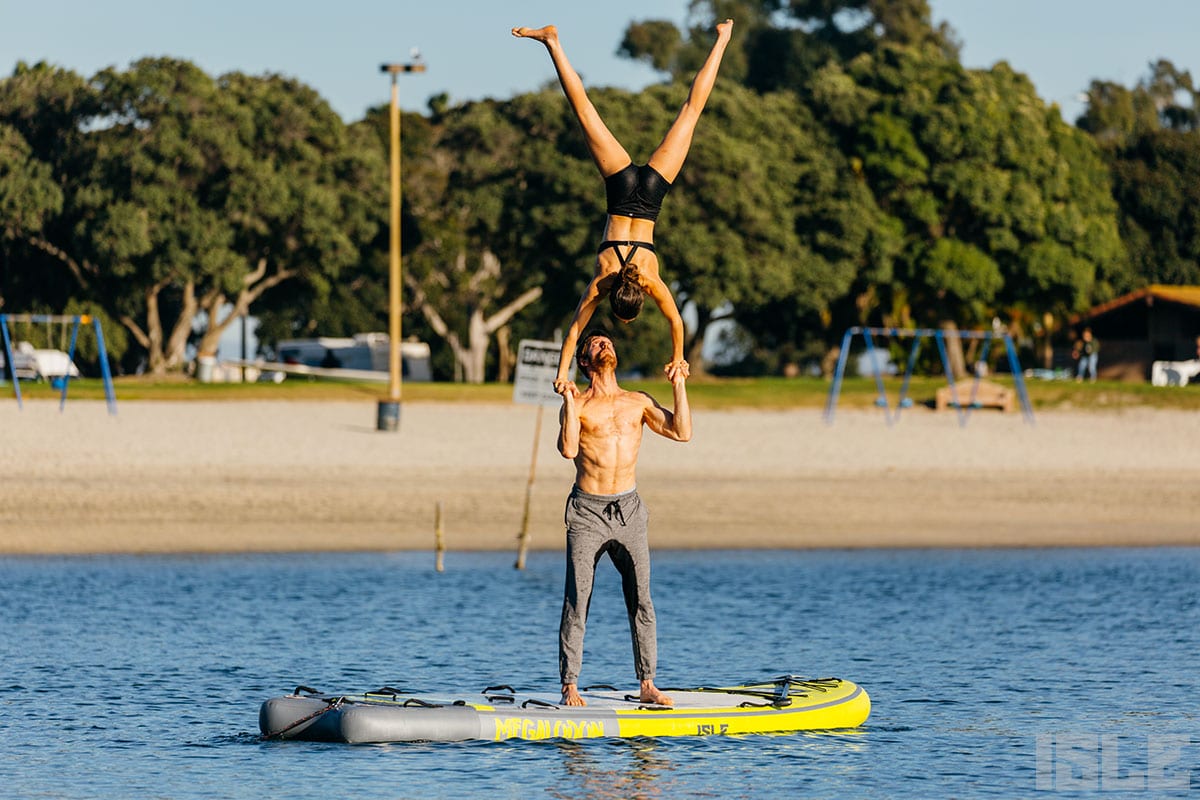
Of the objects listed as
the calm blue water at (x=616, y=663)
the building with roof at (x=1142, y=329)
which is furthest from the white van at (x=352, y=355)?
the calm blue water at (x=616, y=663)

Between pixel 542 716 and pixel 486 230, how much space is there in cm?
4963

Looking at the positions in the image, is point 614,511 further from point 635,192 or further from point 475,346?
point 475,346

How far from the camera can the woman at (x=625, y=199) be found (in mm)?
11484

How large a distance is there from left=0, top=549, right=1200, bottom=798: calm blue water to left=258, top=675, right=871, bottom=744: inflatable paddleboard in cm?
16

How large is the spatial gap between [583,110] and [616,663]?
7.61 meters

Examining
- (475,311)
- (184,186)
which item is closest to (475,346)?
(475,311)

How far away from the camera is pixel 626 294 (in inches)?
440

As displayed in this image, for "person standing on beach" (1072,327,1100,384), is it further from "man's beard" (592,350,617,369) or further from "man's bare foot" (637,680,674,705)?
"man's beard" (592,350,617,369)

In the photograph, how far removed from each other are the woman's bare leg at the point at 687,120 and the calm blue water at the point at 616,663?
13.5ft

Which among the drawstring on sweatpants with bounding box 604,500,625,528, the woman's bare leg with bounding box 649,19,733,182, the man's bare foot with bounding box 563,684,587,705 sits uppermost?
the woman's bare leg with bounding box 649,19,733,182

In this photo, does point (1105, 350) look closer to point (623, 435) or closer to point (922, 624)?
point (922, 624)

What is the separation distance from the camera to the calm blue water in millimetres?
12922

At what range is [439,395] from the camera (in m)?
49.8

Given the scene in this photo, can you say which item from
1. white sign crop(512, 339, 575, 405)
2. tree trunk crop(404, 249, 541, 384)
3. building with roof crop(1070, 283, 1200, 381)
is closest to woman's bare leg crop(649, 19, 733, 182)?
white sign crop(512, 339, 575, 405)
